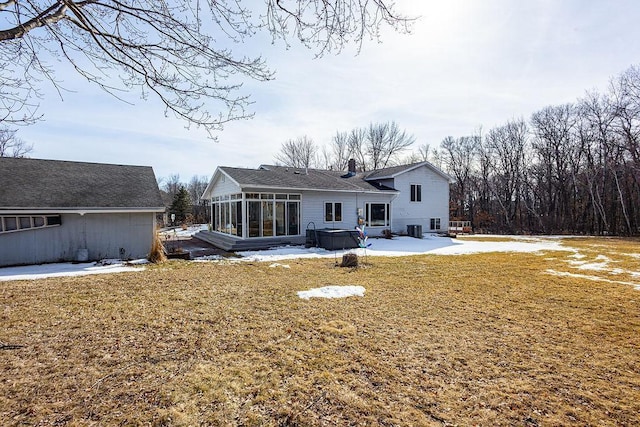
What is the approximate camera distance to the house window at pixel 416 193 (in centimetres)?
1995

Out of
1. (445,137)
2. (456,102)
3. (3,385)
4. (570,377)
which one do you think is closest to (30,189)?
(3,385)

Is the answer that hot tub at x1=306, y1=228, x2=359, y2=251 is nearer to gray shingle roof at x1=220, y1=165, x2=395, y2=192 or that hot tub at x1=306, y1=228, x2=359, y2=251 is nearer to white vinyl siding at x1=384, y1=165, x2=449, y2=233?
gray shingle roof at x1=220, y1=165, x2=395, y2=192

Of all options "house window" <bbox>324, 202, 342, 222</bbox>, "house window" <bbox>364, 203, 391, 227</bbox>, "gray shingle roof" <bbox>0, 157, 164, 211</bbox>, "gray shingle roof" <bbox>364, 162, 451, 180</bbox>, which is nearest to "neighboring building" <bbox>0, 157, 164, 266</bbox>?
"gray shingle roof" <bbox>0, 157, 164, 211</bbox>

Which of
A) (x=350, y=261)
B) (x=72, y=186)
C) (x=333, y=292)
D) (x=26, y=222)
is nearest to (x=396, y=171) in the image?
(x=350, y=261)

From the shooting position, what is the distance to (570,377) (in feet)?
10.7

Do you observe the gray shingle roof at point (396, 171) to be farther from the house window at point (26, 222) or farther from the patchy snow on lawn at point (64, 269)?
the house window at point (26, 222)

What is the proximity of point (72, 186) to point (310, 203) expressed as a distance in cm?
955

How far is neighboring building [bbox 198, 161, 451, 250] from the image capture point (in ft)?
46.6

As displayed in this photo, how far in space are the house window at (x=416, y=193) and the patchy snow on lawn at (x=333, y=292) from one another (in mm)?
14093

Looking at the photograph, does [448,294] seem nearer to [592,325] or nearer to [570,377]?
[592,325]

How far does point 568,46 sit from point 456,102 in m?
4.95

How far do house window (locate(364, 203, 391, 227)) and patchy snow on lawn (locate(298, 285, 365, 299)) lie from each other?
10.9 metres

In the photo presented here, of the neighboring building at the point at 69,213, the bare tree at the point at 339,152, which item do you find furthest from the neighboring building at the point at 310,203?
the bare tree at the point at 339,152

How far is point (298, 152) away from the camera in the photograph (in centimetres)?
3838
